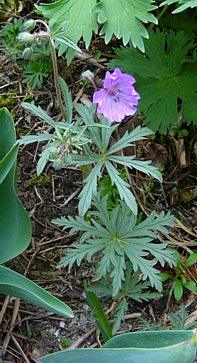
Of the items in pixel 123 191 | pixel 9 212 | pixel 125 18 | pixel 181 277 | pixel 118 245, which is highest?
pixel 125 18

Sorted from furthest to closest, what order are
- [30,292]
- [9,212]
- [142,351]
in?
1. [9,212]
2. [30,292]
3. [142,351]

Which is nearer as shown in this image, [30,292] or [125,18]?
[30,292]

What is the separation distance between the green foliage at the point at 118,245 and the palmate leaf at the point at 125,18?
14.6 inches

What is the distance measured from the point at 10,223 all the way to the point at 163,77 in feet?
2.08

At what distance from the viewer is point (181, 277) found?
67.6 inches

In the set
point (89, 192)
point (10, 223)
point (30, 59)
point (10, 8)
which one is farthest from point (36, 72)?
point (10, 223)

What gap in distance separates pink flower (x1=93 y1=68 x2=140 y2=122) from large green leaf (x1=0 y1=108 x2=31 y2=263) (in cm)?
22

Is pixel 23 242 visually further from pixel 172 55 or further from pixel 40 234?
pixel 172 55

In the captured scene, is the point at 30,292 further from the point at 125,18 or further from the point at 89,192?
the point at 125,18

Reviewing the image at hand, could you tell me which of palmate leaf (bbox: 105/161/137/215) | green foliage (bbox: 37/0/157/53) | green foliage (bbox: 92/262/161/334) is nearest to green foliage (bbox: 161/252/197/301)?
green foliage (bbox: 92/262/161/334)

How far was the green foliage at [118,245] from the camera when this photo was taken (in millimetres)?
1538

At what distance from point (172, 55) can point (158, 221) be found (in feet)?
1.53

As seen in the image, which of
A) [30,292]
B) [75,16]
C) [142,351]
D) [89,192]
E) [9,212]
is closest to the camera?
[142,351]

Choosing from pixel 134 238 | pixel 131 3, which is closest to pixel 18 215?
pixel 134 238
